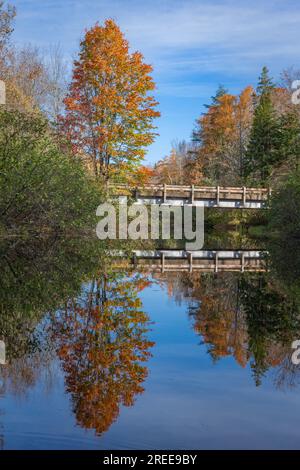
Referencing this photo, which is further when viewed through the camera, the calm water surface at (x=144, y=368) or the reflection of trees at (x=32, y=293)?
the reflection of trees at (x=32, y=293)

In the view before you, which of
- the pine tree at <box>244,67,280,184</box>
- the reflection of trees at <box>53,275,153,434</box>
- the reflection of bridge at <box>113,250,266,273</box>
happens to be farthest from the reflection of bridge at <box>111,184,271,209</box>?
the reflection of trees at <box>53,275,153,434</box>

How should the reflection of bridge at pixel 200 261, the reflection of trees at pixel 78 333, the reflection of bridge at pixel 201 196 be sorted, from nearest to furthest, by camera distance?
the reflection of trees at pixel 78 333 < the reflection of bridge at pixel 200 261 < the reflection of bridge at pixel 201 196

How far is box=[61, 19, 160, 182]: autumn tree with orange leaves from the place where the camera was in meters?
29.2

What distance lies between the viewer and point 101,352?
6.70 meters

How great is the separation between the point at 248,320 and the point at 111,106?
70.9 ft

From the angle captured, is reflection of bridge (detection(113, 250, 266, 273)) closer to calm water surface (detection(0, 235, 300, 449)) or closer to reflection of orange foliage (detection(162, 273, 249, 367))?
reflection of orange foliage (detection(162, 273, 249, 367))

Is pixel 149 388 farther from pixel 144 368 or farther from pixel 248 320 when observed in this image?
pixel 248 320
